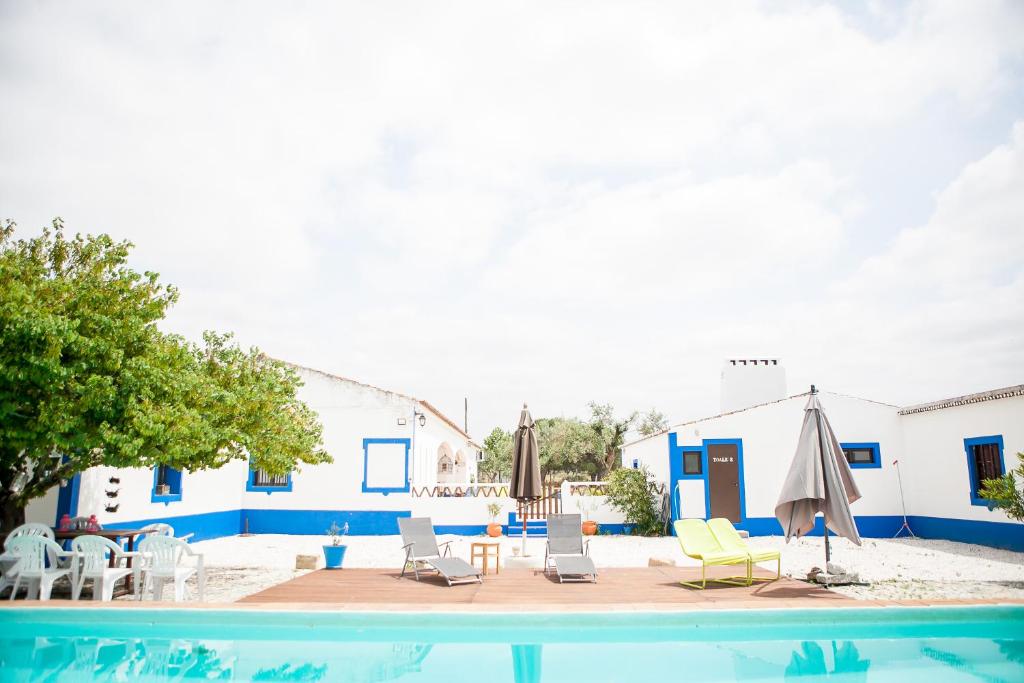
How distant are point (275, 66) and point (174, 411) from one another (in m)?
6.24

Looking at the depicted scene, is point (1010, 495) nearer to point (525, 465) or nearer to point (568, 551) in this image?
point (568, 551)

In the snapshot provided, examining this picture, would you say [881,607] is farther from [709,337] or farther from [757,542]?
[709,337]

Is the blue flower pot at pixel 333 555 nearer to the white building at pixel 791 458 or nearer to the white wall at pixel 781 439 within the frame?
the white building at pixel 791 458

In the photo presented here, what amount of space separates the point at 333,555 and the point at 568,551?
12.6 feet

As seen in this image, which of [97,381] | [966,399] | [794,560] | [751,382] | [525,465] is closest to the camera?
[97,381]

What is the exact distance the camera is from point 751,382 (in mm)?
19938

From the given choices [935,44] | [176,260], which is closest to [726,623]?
[935,44]

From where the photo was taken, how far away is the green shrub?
53.1ft

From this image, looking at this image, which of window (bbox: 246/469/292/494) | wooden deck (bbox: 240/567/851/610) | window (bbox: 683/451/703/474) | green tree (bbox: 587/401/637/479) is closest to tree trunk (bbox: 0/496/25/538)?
wooden deck (bbox: 240/567/851/610)

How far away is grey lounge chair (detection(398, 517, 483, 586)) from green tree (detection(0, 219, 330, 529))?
241cm

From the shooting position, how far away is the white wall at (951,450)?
42.2 feet

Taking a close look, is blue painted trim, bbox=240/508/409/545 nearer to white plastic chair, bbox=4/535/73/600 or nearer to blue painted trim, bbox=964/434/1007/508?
white plastic chair, bbox=4/535/73/600

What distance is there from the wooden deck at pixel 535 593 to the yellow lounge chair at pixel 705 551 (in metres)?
0.25

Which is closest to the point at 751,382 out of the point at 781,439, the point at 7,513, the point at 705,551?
the point at 781,439
